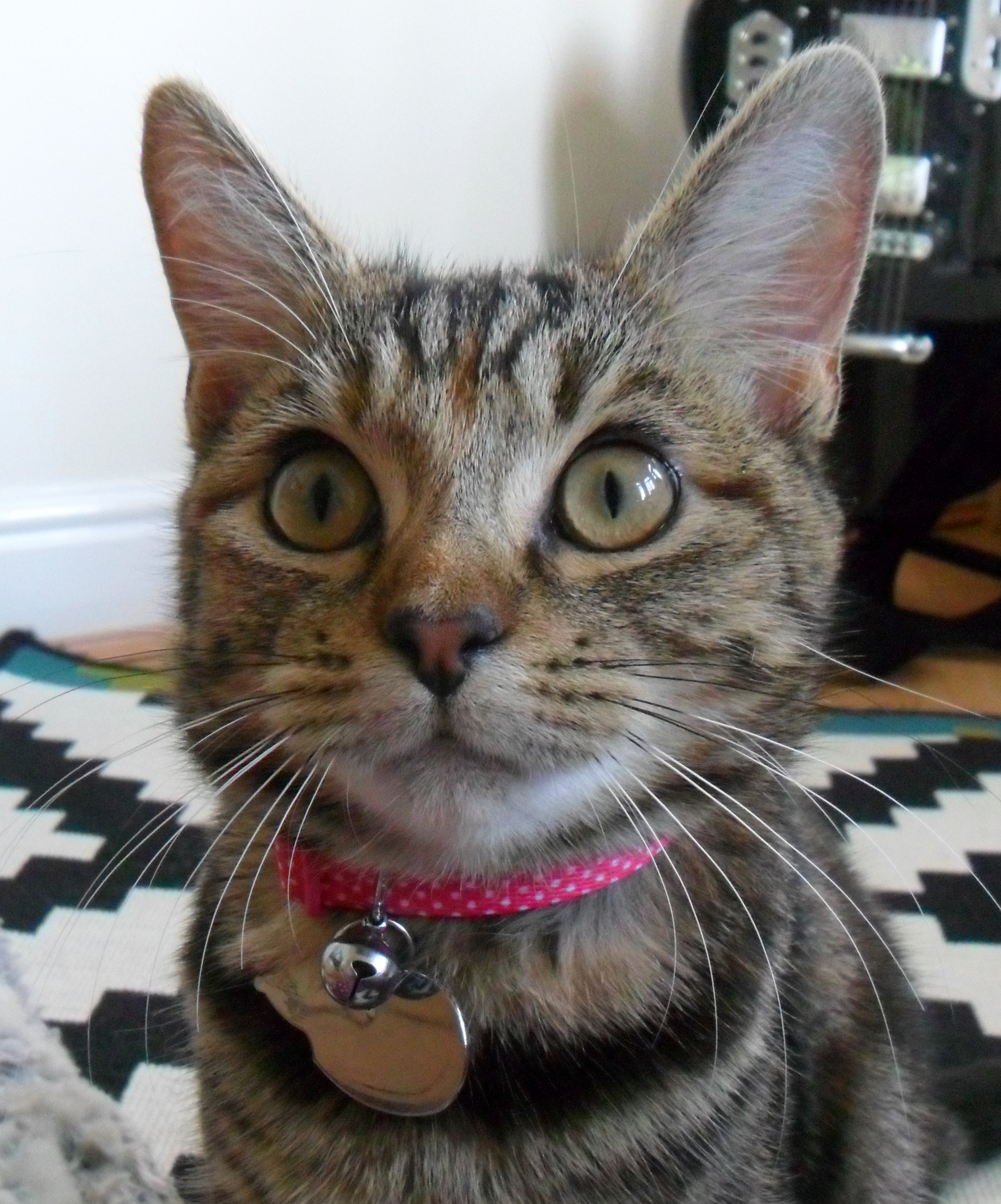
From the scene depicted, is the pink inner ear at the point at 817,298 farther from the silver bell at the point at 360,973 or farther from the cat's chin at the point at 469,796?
the silver bell at the point at 360,973

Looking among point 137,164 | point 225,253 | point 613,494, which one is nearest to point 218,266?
point 225,253

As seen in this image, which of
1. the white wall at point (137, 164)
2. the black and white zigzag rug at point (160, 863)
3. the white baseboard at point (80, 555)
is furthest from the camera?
the white baseboard at point (80, 555)

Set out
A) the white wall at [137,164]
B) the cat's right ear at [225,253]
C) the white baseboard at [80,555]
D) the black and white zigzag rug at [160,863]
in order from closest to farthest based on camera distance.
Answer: the cat's right ear at [225,253], the black and white zigzag rug at [160,863], the white wall at [137,164], the white baseboard at [80,555]

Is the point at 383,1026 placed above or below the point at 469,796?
below

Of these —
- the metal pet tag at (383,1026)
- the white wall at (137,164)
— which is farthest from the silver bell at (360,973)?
the white wall at (137,164)

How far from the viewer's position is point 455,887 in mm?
664

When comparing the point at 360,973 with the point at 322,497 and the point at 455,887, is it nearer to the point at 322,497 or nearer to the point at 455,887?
the point at 455,887

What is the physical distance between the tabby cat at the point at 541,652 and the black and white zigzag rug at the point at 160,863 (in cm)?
12

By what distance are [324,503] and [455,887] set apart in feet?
0.80

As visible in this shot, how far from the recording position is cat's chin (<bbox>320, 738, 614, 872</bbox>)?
582 millimetres

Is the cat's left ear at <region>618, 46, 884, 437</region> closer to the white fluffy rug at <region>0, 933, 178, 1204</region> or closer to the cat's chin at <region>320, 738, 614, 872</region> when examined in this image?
the cat's chin at <region>320, 738, 614, 872</region>

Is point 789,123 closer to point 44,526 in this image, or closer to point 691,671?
point 691,671

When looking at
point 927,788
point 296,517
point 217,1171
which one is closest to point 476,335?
point 296,517

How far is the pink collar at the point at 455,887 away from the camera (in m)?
0.66
